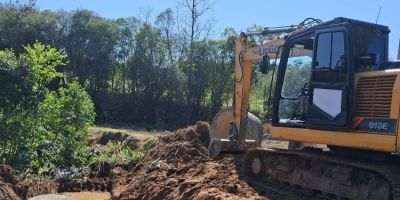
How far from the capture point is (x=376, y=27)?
7.70 meters

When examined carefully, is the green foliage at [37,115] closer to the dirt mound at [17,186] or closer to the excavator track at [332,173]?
the dirt mound at [17,186]

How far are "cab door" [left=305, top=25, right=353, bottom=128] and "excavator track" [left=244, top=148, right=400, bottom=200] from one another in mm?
626

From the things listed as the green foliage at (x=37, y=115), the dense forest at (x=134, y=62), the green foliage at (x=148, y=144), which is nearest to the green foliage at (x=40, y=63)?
the green foliage at (x=37, y=115)

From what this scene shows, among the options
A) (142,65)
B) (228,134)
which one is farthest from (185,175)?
(142,65)

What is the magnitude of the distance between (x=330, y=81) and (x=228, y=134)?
5.17 meters

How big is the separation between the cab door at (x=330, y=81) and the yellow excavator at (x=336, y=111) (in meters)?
0.01

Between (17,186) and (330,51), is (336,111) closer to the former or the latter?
(330,51)

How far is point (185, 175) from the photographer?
11.3m

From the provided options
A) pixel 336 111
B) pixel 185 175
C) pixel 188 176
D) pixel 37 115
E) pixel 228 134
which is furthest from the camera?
pixel 37 115

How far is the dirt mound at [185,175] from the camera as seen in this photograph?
926 centimetres

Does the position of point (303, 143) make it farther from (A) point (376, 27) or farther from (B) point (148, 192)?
(B) point (148, 192)

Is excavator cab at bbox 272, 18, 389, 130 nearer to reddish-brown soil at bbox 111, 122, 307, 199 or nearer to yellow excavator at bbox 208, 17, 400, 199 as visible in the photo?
yellow excavator at bbox 208, 17, 400, 199

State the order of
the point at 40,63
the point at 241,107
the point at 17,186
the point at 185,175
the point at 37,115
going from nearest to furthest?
the point at 185,175 → the point at 241,107 → the point at 17,186 → the point at 37,115 → the point at 40,63

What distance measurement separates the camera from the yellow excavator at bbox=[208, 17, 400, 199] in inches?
270
